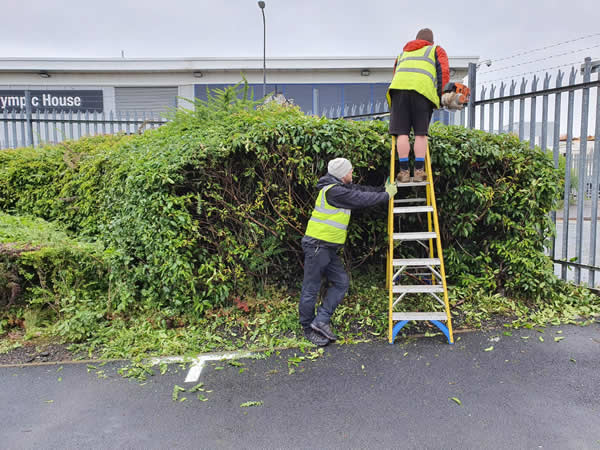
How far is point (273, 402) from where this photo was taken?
3053 mm

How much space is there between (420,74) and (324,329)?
9.04 ft

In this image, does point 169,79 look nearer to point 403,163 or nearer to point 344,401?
point 403,163

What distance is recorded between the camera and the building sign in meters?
18.9

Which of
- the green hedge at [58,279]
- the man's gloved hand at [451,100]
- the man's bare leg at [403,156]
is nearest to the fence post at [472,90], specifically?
the man's gloved hand at [451,100]

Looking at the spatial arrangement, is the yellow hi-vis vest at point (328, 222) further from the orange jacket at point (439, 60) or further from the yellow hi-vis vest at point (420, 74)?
the orange jacket at point (439, 60)

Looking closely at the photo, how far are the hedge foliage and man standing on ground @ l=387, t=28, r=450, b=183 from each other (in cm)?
29

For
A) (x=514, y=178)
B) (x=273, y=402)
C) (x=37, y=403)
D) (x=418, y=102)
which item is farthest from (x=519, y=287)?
(x=37, y=403)

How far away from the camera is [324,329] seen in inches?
159

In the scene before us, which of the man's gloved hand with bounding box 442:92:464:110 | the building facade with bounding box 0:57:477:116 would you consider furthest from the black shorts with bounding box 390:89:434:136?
the building facade with bounding box 0:57:477:116

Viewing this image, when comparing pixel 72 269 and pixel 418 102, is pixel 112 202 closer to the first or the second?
pixel 72 269

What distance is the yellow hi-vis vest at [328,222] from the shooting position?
402cm

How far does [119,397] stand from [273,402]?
1187 mm

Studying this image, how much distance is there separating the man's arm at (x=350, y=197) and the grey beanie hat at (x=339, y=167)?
145 mm

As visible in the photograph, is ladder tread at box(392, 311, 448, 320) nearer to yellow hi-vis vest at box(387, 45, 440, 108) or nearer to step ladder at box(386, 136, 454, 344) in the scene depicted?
step ladder at box(386, 136, 454, 344)
